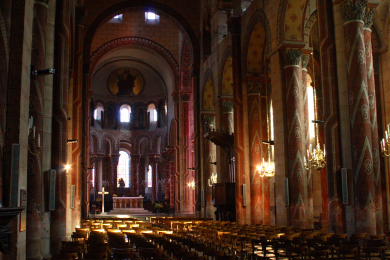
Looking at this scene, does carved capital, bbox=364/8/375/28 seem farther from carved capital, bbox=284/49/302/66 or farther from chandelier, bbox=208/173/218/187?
chandelier, bbox=208/173/218/187

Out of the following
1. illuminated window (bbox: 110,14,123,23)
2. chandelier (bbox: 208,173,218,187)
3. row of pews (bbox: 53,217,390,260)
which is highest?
illuminated window (bbox: 110,14,123,23)

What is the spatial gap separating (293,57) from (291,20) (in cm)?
165

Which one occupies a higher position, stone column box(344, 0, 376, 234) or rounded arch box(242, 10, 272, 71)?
rounded arch box(242, 10, 272, 71)

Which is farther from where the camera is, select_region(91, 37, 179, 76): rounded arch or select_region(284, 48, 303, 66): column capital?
select_region(91, 37, 179, 76): rounded arch

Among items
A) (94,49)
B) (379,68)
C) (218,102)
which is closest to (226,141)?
(218,102)

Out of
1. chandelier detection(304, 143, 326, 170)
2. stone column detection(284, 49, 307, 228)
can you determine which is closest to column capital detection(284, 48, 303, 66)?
stone column detection(284, 49, 307, 228)

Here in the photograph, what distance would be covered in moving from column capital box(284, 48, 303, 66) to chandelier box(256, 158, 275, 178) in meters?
5.69

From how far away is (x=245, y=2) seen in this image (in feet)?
101

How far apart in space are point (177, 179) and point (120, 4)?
53.0 feet

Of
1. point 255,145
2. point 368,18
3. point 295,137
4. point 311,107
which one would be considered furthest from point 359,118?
point 311,107

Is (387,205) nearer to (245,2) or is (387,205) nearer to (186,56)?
(245,2)

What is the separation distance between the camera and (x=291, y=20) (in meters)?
22.3

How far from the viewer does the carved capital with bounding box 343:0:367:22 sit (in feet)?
54.3

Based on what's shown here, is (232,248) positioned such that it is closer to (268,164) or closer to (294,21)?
(268,164)
